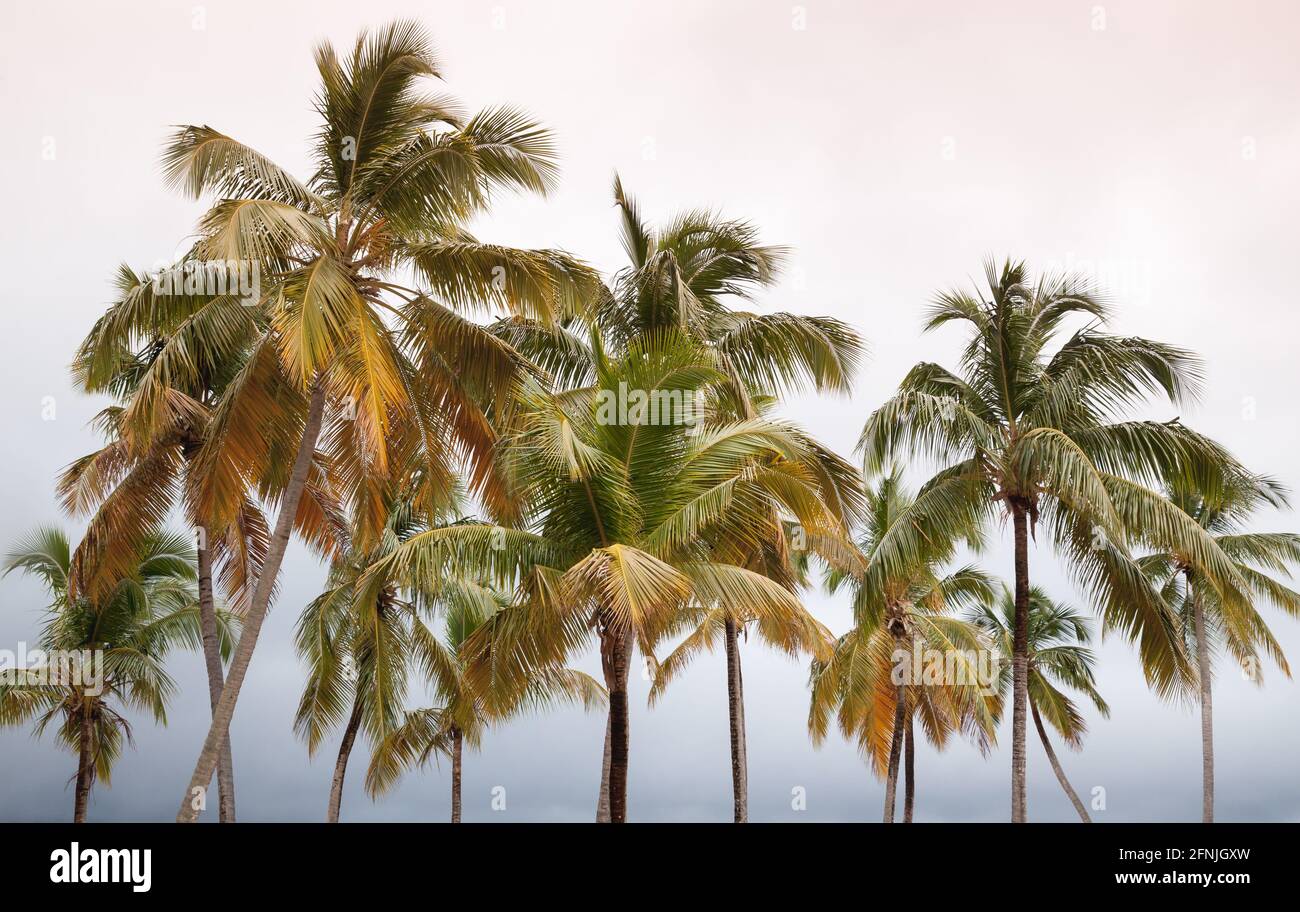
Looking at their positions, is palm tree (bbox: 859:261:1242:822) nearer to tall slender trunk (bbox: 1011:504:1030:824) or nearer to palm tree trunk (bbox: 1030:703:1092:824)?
tall slender trunk (bbox: 1011:504:1030:824)

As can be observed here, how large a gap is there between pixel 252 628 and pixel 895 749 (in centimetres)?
1547

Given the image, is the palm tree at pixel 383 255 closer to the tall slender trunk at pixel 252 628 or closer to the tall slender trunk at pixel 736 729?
the tall slender trunk at pixel 252 628

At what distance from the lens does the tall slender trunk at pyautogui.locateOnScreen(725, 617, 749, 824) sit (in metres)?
17.9

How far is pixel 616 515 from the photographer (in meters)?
13.2

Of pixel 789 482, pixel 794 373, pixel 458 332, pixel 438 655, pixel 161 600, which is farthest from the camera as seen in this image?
pixel 161 600

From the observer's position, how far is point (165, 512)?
17391 mm

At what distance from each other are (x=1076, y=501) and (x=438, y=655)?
15152 millimetres

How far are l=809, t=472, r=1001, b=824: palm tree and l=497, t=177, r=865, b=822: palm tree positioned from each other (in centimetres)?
485

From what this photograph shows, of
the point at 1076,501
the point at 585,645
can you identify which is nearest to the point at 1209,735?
the point at 1076,501
